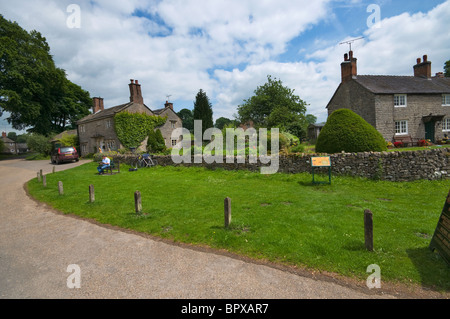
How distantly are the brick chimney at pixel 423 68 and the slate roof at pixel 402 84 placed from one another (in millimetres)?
870

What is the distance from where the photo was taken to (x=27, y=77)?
34469 millimetres

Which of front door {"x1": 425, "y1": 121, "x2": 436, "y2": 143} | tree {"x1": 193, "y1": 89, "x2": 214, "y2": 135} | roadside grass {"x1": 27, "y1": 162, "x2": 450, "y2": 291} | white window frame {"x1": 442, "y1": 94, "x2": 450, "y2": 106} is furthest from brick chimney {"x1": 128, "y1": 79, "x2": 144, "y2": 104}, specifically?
white window frame {"x1": 442, "y1": 94, "x2": 450, "y2": 106}

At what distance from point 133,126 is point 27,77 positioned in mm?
21025

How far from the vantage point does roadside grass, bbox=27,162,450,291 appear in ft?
14.2

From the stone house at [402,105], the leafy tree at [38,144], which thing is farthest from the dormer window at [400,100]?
the leafy tree at [38,144]

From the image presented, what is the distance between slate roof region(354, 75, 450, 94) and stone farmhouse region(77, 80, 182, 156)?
1092 inches

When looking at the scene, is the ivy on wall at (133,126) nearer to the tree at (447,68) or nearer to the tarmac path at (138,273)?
the tarmac path at (138,273)

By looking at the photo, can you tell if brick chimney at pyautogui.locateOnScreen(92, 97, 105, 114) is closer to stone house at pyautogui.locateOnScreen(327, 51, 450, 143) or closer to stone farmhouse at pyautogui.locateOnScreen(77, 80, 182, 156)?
stone farmhouse at pyautogui.locateOnScreen(77, 80, 182, 156)

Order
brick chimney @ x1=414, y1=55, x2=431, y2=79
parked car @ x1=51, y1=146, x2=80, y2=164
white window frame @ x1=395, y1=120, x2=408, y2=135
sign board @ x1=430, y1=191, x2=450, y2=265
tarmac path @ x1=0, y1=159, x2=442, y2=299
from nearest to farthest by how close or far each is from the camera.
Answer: tarmac path @ x1=0, y1=159, x2=442, y2=299 < sign board @ x1=430, y1=191, x2=450, y2=265 < parked car @ x1=51, y1=146, x2=80, y2=164 < white window frame @ x1=395, y1=120, x2=408, y2=135 < brick chimney @ x1=414, y1=55, x2=431, y2=79

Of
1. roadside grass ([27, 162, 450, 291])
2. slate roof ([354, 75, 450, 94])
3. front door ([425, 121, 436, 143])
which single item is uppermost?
A: slate roof ([354, 75, 450, 94])

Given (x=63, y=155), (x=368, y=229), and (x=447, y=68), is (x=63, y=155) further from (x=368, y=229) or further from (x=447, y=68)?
(x=447, y=68)
